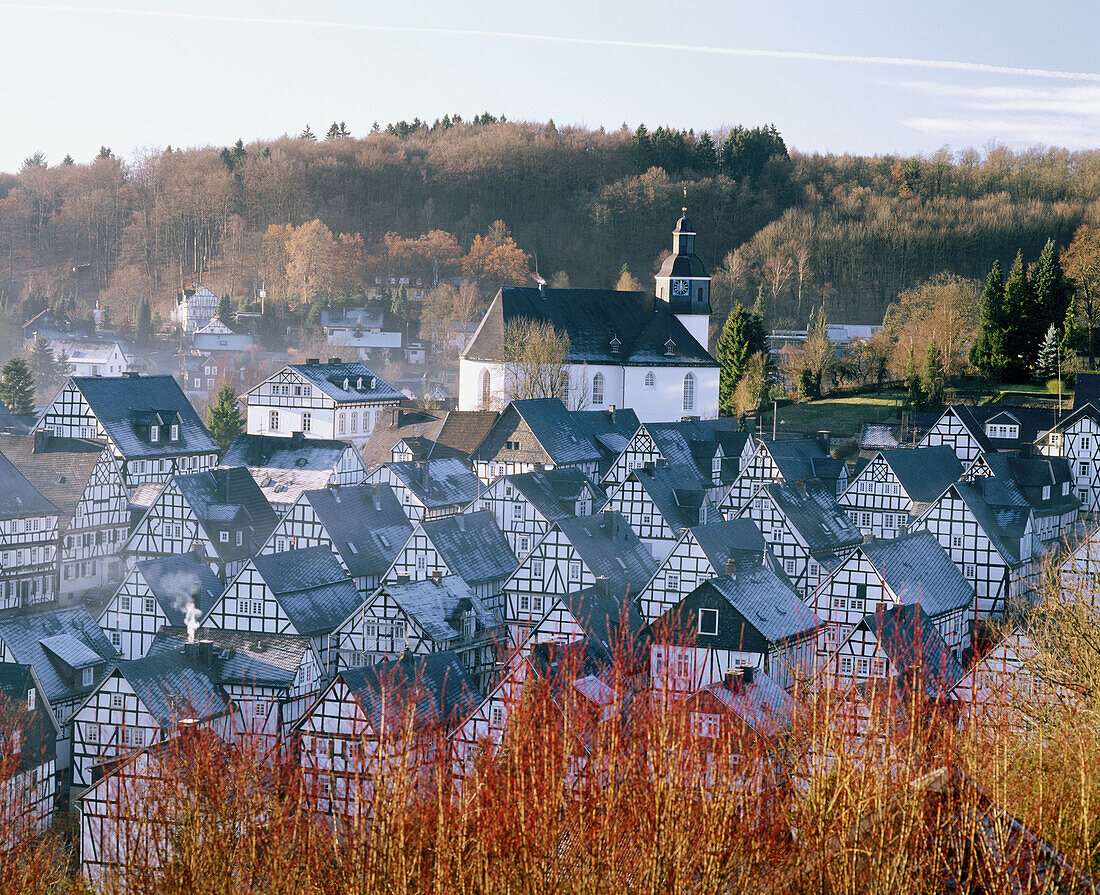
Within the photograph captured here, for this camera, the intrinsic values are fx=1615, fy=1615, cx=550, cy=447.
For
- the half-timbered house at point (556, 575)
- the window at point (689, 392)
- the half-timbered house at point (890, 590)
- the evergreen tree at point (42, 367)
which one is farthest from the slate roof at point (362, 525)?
the evergreen tree at point (42, 367)

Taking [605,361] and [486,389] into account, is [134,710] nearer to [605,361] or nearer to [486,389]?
[486,389]

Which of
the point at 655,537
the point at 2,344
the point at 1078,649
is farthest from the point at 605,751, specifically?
the point at 2,344

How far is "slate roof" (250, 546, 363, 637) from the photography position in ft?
110

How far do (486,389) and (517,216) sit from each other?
172 feet

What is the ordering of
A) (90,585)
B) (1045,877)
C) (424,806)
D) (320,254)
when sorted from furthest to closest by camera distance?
(320,254) < (90,585) < (424,806) < (1045,877)

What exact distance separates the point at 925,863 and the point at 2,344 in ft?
298

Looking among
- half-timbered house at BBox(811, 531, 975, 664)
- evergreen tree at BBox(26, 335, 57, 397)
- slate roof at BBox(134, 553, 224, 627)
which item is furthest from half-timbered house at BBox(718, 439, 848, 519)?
evergreen tree at BBox(26, 335, 57, 397)

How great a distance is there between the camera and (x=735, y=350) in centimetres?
7344

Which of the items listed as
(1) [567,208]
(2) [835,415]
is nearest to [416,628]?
(2) [835,415]

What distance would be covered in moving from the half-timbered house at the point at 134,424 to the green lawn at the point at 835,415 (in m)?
24.1

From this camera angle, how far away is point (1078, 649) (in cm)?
2511

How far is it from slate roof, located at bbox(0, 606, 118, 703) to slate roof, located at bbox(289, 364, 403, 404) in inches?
1100

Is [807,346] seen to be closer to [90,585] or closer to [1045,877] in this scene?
[90,585]

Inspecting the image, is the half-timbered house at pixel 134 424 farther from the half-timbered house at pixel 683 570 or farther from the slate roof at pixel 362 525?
the half-timbered house at pixel 683 570
